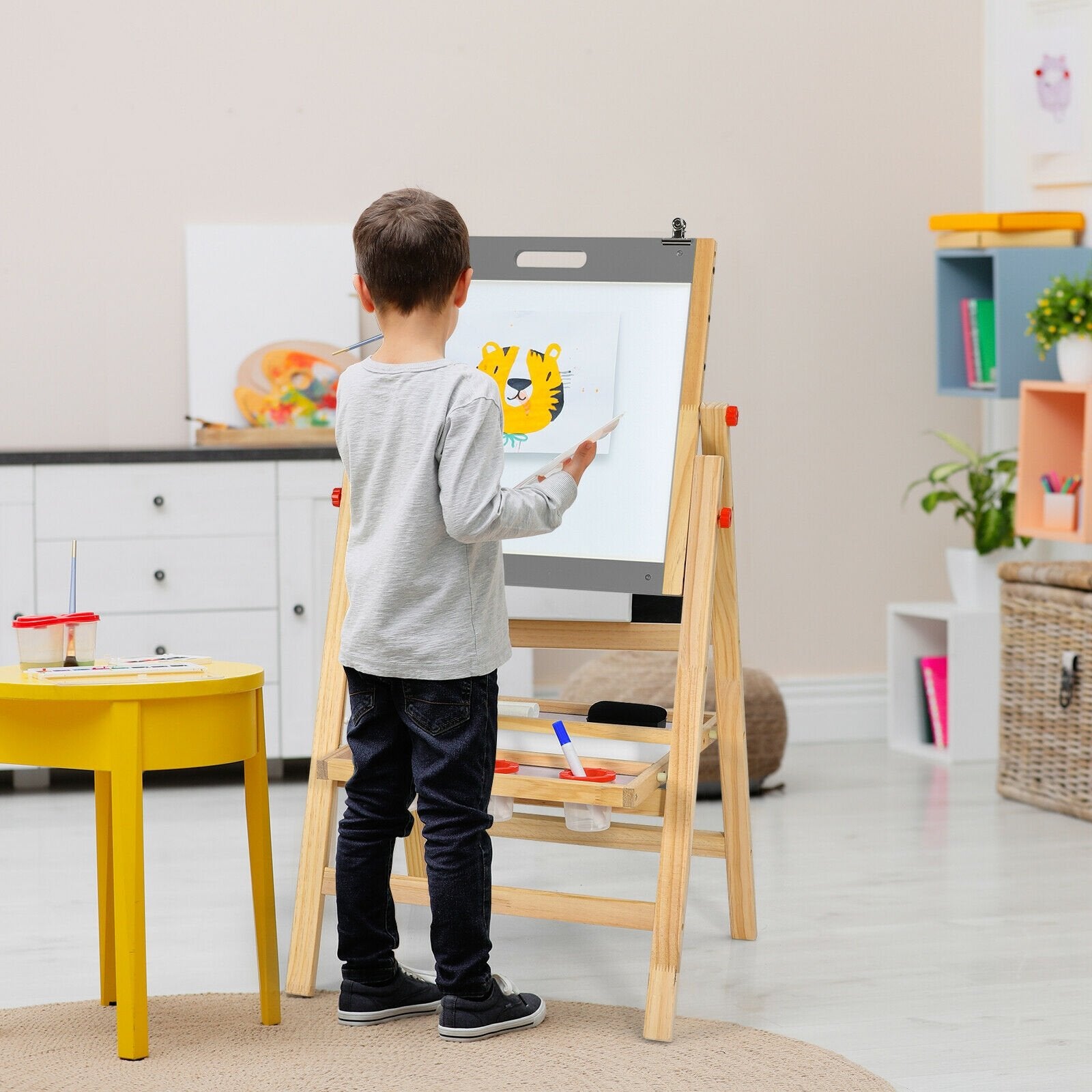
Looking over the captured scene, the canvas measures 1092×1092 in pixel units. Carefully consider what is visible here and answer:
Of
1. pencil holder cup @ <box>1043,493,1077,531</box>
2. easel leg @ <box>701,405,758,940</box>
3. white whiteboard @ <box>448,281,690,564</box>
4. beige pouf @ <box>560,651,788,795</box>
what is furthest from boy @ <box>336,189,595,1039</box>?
pencil holder cup @ <box>1043,493,1077,531</box>

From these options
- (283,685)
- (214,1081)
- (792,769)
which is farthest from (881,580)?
(214,1081)

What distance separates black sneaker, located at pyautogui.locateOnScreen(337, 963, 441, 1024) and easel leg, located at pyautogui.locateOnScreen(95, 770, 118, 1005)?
304mm

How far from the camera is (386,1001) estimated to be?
2.15 metres

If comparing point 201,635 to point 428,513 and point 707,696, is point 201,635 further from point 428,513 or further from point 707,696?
point 428,513

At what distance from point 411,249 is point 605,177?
224 cm

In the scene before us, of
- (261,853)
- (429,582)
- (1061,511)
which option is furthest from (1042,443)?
(261,853)

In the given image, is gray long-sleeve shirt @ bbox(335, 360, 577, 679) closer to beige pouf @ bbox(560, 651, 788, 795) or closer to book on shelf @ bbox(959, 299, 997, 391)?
beige pouf @ bbox(560, 651, 788, 795)

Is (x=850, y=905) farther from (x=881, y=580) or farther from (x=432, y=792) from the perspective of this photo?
(x=881, y=580)

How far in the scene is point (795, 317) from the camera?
166 inches

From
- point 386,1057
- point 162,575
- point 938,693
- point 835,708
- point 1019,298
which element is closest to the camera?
point 386,1057

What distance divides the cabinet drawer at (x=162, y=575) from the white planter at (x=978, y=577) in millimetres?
1684

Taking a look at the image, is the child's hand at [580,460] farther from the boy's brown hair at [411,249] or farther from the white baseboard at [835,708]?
the white baseboard at [835,708]

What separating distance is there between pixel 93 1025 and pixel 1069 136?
121 inches

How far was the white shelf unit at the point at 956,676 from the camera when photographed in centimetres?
393
